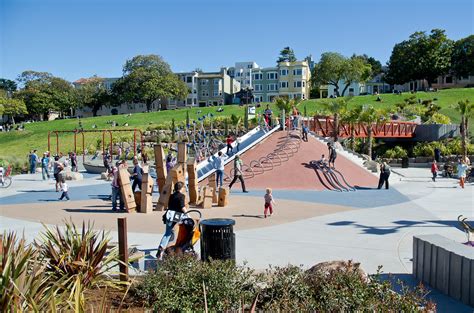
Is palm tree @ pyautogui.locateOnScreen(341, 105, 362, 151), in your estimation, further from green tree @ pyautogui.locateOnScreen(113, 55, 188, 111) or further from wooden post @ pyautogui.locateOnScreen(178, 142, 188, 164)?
green tree @ pyautogui.locateOnScreen(113, 55, 188, 111)

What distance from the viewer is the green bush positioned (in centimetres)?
4403

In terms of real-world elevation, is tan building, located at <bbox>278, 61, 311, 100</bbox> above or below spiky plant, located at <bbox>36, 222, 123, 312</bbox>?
above

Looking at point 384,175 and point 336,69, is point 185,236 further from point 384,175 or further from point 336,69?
point 336,69

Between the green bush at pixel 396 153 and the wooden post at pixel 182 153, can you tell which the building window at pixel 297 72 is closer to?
the green bush at pixel 396 153

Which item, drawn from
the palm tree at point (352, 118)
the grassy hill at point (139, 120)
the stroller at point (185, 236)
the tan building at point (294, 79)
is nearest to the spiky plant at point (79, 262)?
the stroller at point (185, 236)

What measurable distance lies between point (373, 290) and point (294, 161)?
1988cm

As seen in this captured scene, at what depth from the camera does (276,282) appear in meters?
6.64

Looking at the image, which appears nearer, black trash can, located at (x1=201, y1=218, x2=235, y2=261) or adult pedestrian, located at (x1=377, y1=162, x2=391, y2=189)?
black trash can, located at (x1=201, y1=218, x2=235, y2=261)

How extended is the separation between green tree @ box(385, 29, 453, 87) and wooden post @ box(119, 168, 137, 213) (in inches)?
3277

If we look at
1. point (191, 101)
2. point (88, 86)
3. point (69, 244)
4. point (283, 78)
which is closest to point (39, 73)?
point (88, 86)

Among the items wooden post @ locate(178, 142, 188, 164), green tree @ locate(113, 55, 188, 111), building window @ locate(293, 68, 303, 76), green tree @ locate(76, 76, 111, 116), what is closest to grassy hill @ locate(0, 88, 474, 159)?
green tree @ locate(113, 55, 188, 111)

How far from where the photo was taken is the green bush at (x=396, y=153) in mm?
44031

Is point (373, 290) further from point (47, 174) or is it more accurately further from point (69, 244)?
point (47, 174)

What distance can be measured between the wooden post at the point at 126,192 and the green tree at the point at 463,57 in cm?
8758
